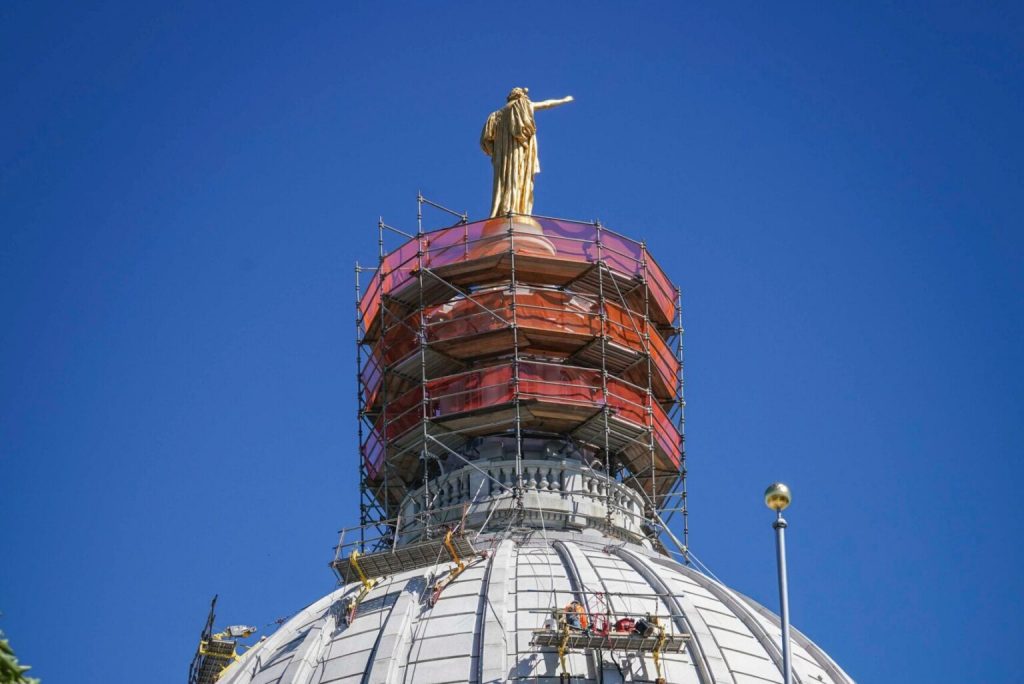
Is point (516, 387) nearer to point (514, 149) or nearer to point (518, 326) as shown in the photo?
point (518, 326)

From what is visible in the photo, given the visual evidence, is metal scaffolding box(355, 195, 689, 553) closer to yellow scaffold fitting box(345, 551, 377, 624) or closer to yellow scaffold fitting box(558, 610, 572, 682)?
yellow scaffold fitting box(345, 551, 377, 624)

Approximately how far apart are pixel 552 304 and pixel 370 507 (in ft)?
37.5

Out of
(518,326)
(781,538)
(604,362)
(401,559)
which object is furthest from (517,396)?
(781,538)

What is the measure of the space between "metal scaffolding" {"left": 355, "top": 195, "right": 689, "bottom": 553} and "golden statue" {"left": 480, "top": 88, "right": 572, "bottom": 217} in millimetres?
3545

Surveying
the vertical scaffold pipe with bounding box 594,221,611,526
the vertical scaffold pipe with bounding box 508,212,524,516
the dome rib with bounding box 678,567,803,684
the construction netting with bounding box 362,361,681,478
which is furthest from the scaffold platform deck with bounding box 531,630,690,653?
the construction netting with bounding box 362,361,681,478

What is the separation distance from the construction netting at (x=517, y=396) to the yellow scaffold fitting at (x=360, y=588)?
8.60m

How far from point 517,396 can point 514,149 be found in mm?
17298

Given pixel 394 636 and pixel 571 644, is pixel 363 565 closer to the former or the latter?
pixel 394 636

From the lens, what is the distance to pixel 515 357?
309 feet

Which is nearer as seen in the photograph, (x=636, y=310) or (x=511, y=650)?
(x=511, y=650)

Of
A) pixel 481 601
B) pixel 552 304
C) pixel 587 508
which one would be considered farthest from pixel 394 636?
pixel 552 304

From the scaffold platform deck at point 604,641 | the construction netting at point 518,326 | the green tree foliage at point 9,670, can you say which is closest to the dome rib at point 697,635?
the scaffold platform deck at point 604,641

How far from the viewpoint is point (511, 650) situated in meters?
78.4

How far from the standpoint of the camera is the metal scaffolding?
94938mm
